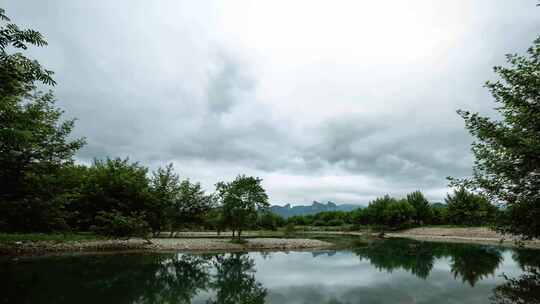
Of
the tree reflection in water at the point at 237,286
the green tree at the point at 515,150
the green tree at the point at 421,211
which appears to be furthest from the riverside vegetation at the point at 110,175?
the green tree at the point at 421,211

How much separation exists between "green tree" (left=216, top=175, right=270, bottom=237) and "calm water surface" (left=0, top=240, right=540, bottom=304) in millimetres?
14782

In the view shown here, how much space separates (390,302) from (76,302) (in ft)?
38.9

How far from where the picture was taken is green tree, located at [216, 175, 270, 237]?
37406 millimetres

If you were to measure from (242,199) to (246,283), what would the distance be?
2165cm

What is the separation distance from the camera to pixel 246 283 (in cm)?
1617

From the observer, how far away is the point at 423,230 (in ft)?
263

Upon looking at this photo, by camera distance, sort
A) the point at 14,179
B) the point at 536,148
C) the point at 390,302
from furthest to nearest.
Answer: the point at 14,179, the point at 390,302, the point at 536,148

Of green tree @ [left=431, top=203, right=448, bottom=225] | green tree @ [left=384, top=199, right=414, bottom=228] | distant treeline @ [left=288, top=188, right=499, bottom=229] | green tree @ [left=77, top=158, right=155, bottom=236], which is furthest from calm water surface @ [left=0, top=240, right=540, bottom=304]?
green tree @ [left=431, top=203, right=448, bottom=225]

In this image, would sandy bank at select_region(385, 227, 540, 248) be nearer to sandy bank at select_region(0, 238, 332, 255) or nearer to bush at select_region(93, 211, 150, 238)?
sandy bank at select_region(0, 238, 332, 255)

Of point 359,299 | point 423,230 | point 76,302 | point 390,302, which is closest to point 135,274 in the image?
point 76,302

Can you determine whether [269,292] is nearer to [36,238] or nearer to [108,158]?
[36,238]

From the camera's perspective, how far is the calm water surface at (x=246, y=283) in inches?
489


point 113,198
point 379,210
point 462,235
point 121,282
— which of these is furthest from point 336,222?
point 121,282

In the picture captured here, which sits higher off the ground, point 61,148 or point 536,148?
point 61,148
